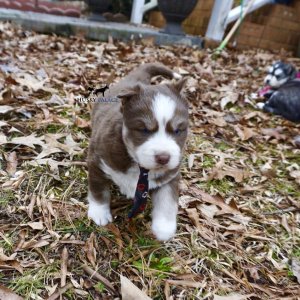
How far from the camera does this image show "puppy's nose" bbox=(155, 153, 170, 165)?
77.9 inches

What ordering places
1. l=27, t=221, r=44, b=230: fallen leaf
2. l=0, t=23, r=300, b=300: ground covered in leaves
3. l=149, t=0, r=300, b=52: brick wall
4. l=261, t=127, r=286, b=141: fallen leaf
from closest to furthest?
l=0, t=23, r=300, b=300: ground covered in leaves, l=27, t=221, r=44, b=230: fallen leaf, l=261, t=127, r=286, b=141: fallen leaf, l=149, t=0, r=300, b=52: brick wall

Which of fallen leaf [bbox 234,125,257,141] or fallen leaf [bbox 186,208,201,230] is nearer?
fallen leaf [bbox 186,208,201,230]

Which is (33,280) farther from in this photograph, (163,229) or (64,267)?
(163,229)

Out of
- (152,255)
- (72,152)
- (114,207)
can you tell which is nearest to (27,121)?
(72,152)

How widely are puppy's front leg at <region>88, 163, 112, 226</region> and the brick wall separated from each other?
8.51m

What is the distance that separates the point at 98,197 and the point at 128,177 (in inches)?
9.9

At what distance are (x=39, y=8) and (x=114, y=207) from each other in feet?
27.1

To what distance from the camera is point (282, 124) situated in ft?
16.0

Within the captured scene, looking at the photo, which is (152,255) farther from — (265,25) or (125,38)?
(265,25)

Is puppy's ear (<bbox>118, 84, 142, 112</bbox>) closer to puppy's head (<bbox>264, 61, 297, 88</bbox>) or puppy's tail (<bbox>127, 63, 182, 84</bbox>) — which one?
puppy's tail (<bbox>127, 63, 182, 84</bbox>)

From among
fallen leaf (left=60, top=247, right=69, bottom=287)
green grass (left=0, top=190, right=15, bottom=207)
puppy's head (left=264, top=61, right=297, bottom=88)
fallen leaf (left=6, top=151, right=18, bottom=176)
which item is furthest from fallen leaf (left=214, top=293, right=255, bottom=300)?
puppy's head (left=264, top=61, right=297, bottom=88)

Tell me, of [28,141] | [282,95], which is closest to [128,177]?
[28,141]

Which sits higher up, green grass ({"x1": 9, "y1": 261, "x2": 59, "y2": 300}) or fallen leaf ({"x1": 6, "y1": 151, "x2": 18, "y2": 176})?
fallen leaf ({"x1": 6, "y1": 151, "x2": 18, "y2": 176})

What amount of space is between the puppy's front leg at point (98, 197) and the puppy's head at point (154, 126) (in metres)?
0.30
